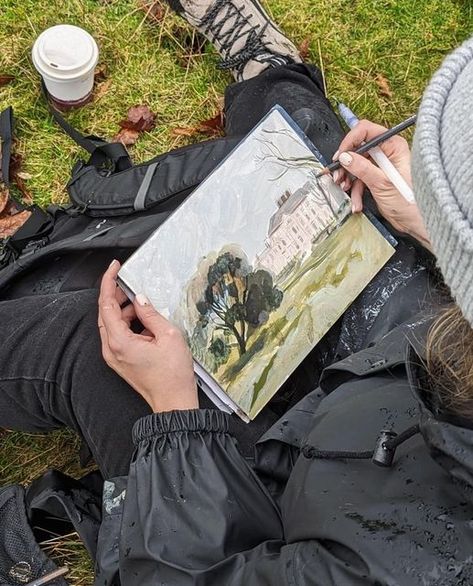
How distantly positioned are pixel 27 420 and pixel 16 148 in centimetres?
99

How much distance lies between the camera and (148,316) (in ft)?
5.31

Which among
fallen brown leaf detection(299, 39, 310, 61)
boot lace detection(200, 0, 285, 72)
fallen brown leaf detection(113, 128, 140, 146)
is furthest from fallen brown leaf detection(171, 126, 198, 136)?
fallen brown leaf detection(299, 39, 310, 61)

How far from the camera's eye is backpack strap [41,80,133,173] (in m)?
2.21

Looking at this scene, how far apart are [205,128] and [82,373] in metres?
1.15

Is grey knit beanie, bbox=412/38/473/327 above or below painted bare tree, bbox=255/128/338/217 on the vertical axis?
above

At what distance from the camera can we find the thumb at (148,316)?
161 centimetres

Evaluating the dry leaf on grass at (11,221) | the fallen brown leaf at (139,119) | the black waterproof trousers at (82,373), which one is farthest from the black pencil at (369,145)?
the dry leaf on grass at (11,221)

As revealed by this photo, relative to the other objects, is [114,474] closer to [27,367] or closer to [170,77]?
[27,367]

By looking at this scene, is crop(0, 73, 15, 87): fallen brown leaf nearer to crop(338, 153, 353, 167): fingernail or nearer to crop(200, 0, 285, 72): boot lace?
crop(200, 0, 285, 72): boot lace

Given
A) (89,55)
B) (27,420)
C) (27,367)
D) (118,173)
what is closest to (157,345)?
(27,367)

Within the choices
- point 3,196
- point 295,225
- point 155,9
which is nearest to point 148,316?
point 295,225

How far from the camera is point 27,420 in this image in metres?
1.82

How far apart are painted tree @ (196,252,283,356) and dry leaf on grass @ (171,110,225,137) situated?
907 mm

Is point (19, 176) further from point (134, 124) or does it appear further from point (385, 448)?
point (385, 448)
